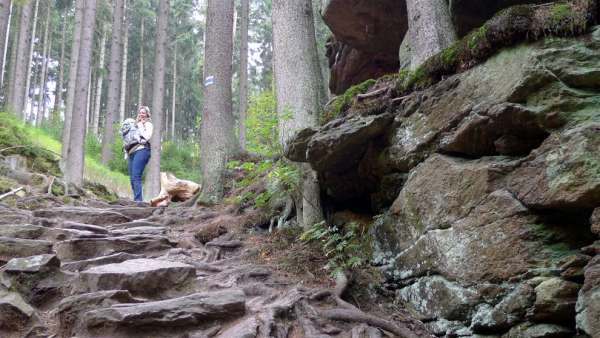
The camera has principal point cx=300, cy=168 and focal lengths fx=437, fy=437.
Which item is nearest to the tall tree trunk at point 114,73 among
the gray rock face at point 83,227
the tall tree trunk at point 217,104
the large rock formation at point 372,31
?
the tall tree trunk at point 217,104

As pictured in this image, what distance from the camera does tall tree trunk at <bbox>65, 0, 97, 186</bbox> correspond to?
40.5 ft

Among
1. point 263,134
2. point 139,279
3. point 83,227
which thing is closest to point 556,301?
point 139,279

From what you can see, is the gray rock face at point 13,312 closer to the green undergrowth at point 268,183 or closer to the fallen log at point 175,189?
the green undergrowth at point 268,183

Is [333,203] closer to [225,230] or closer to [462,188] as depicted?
[225,230]

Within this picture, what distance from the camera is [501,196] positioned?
3611 millimetres

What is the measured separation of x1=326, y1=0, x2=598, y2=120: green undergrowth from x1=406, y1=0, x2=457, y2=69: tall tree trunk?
0.71 meters

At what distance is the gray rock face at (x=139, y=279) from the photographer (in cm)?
416

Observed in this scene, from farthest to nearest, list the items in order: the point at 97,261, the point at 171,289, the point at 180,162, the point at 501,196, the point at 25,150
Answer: the point at 180,162, the point at 25,150, the point at 97,261, the point at 171,289, the point at 501,196

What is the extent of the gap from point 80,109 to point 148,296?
1083 centimetres

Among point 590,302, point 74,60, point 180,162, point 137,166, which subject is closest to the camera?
point 590,302

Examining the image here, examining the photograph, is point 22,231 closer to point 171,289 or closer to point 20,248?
point 20,248

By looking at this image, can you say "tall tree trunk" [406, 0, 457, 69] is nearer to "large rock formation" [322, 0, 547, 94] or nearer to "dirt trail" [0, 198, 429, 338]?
"large rock formation" [322, 0, 547, 94]

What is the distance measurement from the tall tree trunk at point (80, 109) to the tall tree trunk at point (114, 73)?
5.08 m

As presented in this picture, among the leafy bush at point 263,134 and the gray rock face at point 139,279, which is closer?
the gray rock face at point 139,279
